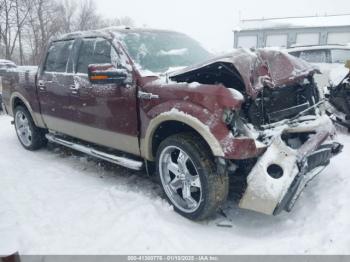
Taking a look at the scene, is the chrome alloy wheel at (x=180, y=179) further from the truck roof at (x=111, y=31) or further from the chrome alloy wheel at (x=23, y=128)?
the chrome alloy wheel at (x=23, y=128)

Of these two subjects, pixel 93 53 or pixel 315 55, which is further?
pixel 315 55

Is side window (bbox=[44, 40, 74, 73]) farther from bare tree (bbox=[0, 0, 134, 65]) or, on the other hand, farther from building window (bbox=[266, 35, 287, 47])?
building window (bbox=[266, 35, 287, 47])

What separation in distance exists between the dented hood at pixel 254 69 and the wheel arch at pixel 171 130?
0.47m

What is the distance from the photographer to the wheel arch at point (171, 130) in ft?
9.31

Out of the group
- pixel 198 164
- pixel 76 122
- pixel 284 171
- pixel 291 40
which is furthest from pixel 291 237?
pixel 291 40

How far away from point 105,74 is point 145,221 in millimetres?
1539

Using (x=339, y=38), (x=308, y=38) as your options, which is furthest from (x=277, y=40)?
(x=339, y=38)

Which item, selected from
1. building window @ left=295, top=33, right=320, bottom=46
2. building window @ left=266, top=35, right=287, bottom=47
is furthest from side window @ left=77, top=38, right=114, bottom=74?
building window @ left=266, top=35, right=287, bottom=47

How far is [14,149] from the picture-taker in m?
5.93

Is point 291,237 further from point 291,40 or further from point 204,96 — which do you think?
point 291,40

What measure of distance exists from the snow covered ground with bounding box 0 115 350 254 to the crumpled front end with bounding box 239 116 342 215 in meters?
0.34

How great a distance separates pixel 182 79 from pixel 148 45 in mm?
955

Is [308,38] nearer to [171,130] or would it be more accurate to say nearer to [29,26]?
[29,26]

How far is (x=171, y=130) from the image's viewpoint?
345 cm
